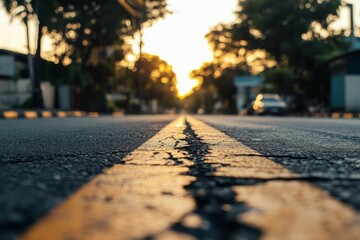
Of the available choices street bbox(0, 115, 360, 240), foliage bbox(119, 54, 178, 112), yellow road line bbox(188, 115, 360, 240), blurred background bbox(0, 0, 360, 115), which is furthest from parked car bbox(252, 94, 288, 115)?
foliage bbox(119, 54, 178, 112)

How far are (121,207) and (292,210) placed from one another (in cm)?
56

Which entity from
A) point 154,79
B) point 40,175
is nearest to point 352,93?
point 40,175

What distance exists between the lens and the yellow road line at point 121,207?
3.84 ft

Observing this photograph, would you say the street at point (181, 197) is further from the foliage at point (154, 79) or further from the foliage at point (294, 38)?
the foliage at point (154, 79)

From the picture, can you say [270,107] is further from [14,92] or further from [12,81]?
[12,81]

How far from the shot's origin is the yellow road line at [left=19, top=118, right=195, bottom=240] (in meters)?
1.17

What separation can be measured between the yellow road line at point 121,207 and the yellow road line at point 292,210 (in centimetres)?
23

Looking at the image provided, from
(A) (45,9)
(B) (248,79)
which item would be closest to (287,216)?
(A) (45,9)

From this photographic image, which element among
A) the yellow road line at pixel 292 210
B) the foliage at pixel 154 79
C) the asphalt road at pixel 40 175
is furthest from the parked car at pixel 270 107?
the foliage at pixel 154 79

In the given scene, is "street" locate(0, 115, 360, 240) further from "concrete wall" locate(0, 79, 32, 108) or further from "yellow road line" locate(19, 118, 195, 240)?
"concrete wall" locate(0, 79, 32, 108)

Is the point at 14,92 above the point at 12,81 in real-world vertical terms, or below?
below

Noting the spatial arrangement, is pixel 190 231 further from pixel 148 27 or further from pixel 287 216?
pixel 148 27

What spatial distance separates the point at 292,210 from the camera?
1.40m

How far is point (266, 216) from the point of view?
1.32 metres
